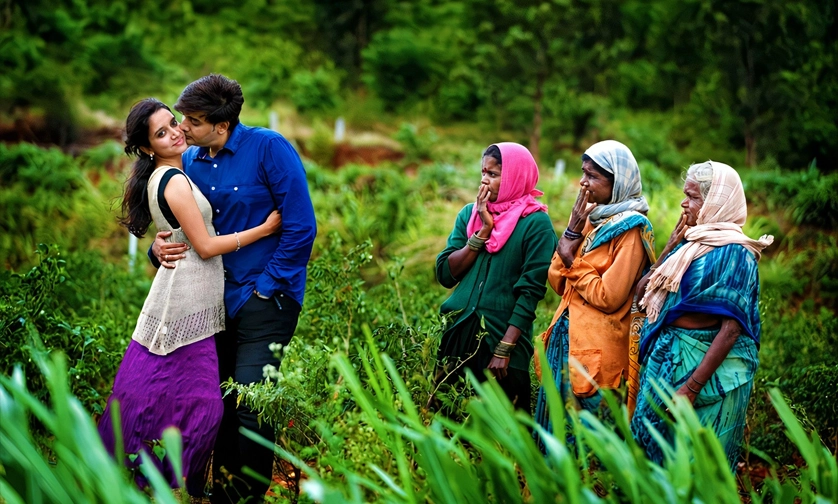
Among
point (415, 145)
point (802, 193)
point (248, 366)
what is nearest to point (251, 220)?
point (248, 366)

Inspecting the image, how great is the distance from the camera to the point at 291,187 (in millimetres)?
3480

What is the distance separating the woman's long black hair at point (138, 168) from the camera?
131 inches

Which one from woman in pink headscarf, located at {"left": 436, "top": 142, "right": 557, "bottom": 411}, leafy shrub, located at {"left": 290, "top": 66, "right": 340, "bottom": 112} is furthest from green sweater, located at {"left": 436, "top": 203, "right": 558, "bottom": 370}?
leafy shrub, located at {"left": 290, "top": 66, "right": 340, "bottom": 112}

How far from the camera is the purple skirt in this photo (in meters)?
3.40

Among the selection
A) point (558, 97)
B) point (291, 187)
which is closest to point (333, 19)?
point (558, 97)

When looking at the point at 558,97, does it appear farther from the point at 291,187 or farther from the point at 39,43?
the point at 291,187

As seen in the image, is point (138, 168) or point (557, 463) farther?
point (138, 168)

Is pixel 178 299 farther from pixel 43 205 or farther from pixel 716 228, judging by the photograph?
pixel 43 205

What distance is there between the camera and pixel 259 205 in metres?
3.52

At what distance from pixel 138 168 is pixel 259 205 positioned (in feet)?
1.63

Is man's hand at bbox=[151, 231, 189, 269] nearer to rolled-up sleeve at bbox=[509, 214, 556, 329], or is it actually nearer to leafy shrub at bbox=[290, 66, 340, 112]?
rolled-up sleeve at bbox=[509, 214, 556, 329]

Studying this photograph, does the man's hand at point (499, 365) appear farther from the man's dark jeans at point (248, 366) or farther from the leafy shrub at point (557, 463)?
the leafy shrub at point (557, 463)

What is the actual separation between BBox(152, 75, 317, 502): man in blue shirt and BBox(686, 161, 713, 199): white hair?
1504mm

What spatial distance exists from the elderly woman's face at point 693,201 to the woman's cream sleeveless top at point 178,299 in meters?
1.88
